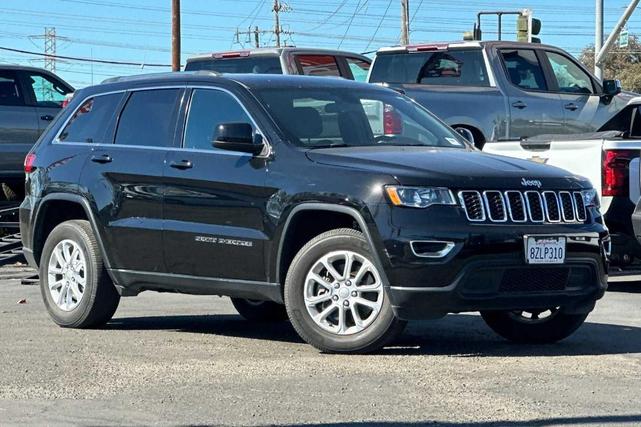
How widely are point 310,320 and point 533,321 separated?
1668 mm

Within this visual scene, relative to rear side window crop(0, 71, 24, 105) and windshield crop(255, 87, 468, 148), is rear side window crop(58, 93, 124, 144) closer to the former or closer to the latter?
windshield crop(255, 87, 468, 148)

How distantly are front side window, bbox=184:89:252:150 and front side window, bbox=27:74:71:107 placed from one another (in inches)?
370

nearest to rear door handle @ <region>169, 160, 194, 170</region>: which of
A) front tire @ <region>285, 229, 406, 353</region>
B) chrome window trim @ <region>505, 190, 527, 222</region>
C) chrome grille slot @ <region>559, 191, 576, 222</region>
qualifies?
front tire @ <region>285, 229, 406, 353</region>

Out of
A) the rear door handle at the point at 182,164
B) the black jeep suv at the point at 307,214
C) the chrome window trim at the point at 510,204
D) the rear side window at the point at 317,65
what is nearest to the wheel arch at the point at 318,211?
the black jeep suv at the point at 307,214

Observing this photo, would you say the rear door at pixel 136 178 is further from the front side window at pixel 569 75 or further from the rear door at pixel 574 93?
the front side window at pixel 569 75

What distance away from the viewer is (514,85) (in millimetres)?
15344

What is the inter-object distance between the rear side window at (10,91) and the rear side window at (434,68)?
5.00m

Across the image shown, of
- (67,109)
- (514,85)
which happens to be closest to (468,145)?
(67,109)

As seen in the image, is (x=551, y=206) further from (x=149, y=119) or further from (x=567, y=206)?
(x=149, y=119)

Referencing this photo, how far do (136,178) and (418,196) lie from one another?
2.34 metres

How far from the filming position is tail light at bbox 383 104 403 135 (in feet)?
28.9

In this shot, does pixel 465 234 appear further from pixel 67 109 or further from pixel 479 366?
pixel 67 109

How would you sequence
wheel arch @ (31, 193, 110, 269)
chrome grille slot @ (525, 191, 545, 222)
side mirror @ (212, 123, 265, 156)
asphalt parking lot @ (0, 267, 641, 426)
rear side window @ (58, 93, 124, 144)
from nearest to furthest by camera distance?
asphalt parking lot @ (0, 267, 641, 426)
chrome grille slot @ (525, 191, 545, 222)
side mirror @ (212, 123, 265, 156)
wheel arch @ (31, 193, 110, 269)
rear side window @ (58, 93, 124, 144)

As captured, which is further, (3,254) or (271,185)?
(3,254)
